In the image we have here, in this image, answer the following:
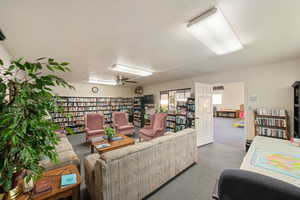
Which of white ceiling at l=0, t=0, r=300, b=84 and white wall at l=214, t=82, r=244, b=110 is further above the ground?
white ceiling at l=0, t=0, r=300, b=84

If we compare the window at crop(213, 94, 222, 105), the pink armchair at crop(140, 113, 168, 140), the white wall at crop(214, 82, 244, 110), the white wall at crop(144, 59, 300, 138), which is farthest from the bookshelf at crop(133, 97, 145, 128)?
the window at crop(213, 94, 222, 105)

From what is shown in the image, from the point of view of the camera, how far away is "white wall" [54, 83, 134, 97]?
5.36m

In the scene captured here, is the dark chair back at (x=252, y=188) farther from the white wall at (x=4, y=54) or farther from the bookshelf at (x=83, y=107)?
the bookshelf at (x=83, y=107)

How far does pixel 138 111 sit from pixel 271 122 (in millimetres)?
5294

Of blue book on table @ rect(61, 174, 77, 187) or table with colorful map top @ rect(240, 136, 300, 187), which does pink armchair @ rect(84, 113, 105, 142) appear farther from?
table with colorful map top @ rect(240, 136, 300, 187)

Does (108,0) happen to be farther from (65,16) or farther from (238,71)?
(238,71)

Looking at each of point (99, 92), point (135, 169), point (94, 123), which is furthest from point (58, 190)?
point (99, 92)

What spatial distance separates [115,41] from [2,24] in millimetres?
1346

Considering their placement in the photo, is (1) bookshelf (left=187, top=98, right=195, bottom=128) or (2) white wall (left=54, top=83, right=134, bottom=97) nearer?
(1) bookshelf (left=187, top=98, right=195, bottom=128)

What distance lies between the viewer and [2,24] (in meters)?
1.43

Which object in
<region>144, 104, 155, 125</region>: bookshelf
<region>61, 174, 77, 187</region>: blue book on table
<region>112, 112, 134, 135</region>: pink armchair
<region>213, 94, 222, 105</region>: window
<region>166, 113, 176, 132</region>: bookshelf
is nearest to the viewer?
<region>61, 174, 77, 187</region>: blue book on table

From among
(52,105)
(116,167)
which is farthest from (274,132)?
(52,105)

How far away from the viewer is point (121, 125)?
4.76m

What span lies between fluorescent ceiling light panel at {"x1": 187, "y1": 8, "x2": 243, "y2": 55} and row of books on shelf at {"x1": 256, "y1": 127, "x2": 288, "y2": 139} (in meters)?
2.51
